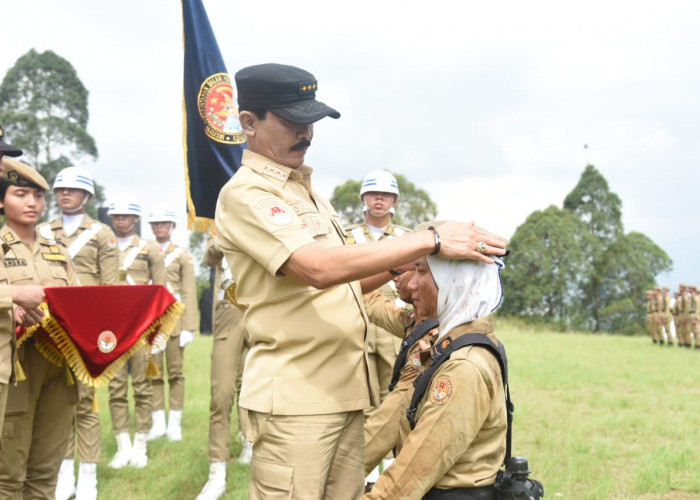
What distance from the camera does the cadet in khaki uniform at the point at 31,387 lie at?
13.8 ft

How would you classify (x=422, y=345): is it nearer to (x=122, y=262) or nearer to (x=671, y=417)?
(x=122, y=262)

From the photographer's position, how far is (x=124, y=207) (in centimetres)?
826

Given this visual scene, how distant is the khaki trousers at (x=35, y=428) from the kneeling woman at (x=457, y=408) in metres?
2.92

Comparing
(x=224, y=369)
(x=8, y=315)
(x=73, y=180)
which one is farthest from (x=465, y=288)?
(x=73, y=180)

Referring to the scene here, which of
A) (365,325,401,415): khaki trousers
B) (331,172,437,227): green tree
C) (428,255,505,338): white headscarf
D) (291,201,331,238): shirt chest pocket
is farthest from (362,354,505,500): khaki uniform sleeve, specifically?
(331,172,437,227): green tree

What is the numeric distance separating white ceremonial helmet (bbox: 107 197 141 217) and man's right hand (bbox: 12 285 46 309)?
4649 millimetres

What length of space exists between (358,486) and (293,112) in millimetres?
1460

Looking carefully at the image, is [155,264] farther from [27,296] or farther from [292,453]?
[292,453]

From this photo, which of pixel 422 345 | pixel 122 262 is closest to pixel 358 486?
pixel 422 345

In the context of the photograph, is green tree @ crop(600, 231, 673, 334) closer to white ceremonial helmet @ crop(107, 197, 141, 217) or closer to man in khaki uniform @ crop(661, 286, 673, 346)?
man in khaki uniform @ crop(661, 286, 673, 346)

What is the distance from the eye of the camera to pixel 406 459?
7.61 feet

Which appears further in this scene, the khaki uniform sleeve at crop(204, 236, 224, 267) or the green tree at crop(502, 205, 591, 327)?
the green tree at crop(502, 205, 591, 327)

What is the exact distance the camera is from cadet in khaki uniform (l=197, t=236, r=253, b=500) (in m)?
5.70

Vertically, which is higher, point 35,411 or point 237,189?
point 237,189
